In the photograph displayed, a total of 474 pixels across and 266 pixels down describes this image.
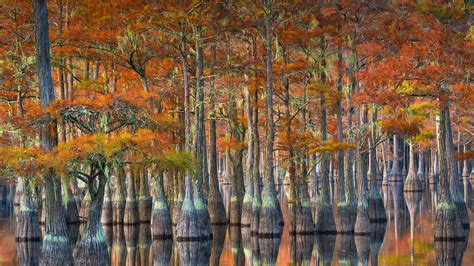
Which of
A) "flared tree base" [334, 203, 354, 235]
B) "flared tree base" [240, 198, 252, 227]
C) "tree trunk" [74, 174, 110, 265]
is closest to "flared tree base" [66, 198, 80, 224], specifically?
"flared tree base" [240, 198, 252, 227]

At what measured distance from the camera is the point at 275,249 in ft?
86.4

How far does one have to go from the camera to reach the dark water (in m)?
23.7

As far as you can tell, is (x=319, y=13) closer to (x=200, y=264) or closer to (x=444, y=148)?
(x=444, y=148)

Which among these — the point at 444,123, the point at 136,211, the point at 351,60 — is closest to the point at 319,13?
the point at 351,60

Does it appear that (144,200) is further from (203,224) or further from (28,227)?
(28,227)

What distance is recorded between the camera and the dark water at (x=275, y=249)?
23.7 metres

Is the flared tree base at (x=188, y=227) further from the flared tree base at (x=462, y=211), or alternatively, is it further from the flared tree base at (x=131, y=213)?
the flared tree base at (x=462, y=211)

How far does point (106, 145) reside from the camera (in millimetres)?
19000

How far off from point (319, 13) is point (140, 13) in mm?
6198

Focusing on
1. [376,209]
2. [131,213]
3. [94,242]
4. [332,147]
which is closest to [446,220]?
[332,147]

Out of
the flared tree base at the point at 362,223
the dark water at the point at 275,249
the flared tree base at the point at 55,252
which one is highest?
the flared tree base at the point at 55,252

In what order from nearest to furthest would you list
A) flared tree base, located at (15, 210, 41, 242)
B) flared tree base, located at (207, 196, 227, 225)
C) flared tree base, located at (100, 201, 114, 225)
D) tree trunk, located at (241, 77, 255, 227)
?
flared tree base, located at (15, 210, 41, 242) → tree trunk, located at (241, 77, 255, 227) → flared tree base, located at (207, 196, 227, 225) → flared tree base, located at (100, 201, 114, 225)

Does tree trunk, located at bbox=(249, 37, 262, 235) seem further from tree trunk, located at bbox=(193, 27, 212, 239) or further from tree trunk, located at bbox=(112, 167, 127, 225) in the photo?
tree trunk, located at bbox=(112, 167, 127, 225)

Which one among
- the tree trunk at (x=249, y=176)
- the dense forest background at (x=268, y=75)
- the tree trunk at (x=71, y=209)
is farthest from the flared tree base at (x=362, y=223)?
the tree trunk at (x=71, y=209)
